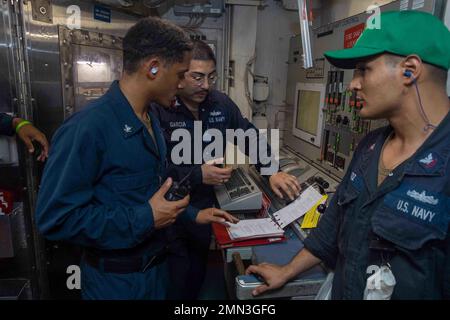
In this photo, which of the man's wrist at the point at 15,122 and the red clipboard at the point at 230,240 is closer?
the red clipboard at the point at 230,240

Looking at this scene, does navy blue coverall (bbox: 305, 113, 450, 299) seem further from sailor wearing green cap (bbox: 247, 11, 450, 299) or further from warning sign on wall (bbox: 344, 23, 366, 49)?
warning sign on wall (bbox: 344, 23, 366, 49)

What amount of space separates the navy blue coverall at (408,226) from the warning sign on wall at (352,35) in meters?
0.93

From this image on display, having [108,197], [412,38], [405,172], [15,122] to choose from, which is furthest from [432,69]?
[15,122]

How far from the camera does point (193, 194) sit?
1978mm

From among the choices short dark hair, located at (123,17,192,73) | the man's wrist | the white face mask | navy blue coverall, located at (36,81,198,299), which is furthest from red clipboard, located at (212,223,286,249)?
the man's wrist

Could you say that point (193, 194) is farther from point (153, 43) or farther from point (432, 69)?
point (432, 69)

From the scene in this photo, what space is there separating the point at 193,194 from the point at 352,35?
1266mm

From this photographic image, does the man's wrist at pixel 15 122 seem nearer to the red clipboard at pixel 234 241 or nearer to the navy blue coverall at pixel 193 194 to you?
the navy blue coverall at pixel 193 194

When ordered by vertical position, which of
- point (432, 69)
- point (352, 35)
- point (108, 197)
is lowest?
point (108, 197)

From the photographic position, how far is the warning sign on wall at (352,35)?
1.64m

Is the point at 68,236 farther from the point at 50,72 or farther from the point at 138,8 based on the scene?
the point at 138,8

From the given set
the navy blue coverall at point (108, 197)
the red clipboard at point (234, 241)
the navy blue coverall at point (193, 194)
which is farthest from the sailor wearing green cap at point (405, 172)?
the navy blue coverall at point (193, 194)

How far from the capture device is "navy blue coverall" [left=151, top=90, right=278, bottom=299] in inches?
75.8

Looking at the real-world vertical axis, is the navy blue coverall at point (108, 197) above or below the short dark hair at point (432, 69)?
below
